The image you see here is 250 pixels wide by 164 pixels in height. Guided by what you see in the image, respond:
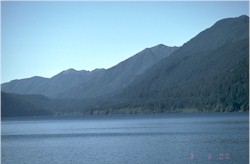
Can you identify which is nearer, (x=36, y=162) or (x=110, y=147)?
(x=36, y=162)

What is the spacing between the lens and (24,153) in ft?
284

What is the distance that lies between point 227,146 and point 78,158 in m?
26.8

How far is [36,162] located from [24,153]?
14.7 meters

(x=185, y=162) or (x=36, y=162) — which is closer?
(x=185, y=162)

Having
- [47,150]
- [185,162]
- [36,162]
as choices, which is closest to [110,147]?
[47,150]

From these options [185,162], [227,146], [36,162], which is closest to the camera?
[185,162]

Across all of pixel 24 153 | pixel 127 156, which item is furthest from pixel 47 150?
pixel 127 156

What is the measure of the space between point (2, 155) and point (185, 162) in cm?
3779

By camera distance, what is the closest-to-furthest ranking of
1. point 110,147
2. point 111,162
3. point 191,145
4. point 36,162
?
1. point 111,162
2. point 36,162
3. point 191,145
4. point 110,147

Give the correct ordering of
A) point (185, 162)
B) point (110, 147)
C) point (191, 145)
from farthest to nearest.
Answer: point (110, 147)
point (191, 145)
point (185, 162)

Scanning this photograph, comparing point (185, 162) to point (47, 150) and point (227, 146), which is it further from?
point (47, 150)

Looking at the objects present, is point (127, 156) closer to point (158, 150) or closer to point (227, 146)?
point (158, 150)

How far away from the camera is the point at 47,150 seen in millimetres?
90812

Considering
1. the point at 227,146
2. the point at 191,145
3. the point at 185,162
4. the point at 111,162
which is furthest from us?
the point at 191,145
